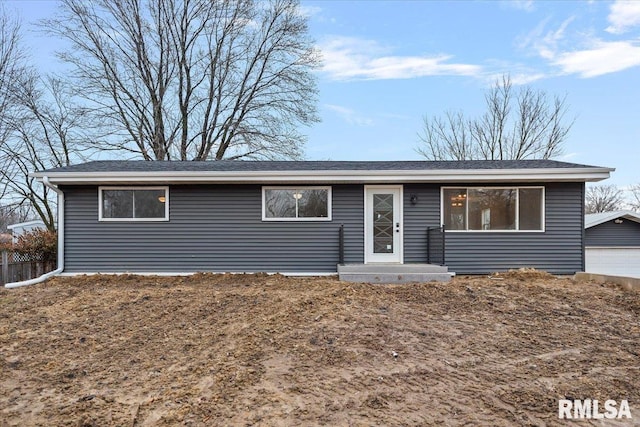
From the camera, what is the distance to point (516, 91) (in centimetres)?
2120

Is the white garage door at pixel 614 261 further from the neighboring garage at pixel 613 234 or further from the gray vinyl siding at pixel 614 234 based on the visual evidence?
the gray vinyl siding at pixel 614 234

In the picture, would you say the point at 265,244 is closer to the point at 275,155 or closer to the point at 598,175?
the point at 598,175

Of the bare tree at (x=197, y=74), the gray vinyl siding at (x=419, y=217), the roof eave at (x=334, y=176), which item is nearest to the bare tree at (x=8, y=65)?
the bare tree at (x=197, y=74)

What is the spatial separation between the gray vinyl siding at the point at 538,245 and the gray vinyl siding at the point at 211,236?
215cm

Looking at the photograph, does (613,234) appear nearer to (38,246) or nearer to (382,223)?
(382,223)

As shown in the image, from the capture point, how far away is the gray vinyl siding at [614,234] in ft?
41.8

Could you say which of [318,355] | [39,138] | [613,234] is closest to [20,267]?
[318,355]

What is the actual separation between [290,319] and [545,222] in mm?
6346

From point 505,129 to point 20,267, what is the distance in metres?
23.3

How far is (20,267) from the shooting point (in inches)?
316

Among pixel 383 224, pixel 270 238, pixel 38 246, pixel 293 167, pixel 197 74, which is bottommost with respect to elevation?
pixel 38 246

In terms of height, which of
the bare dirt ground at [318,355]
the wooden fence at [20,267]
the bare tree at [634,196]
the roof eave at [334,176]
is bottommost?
the bare dirt ground at [318,355]

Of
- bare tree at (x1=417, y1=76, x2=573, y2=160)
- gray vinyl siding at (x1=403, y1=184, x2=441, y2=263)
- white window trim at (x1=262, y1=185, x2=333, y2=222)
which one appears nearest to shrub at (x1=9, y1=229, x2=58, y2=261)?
white window trim at (x1=262, y1=185, x2=333, y2=222)

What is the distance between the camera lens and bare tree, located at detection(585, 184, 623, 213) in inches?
1128
